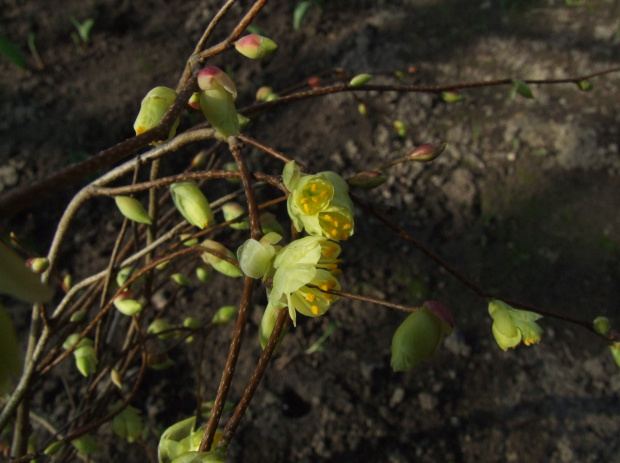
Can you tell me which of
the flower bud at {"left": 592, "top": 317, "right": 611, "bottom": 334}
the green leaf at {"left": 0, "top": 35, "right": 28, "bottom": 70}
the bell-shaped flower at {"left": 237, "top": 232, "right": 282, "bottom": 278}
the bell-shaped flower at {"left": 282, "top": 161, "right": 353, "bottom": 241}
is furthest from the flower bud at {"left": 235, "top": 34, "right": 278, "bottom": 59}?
the green leaf at {"left": 0, "top": 35, "right": 28, "bottom": 70}

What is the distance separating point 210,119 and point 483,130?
190 cm

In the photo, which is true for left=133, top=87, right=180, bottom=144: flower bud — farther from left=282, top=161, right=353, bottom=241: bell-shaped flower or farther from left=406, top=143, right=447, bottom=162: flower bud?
left=406, top=143, right=447, bottom=162: flower bud

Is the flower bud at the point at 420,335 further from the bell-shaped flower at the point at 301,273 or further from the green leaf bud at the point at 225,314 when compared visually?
the green leaf bud at the point at 225,314

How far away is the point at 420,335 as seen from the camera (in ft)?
2.43

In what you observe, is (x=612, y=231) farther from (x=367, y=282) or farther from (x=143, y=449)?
(x=143, y=449)

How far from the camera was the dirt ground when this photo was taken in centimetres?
168

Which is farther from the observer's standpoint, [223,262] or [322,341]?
[322,341]

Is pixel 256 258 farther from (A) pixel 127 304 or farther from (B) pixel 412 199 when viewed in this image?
(B) pixel 412 199

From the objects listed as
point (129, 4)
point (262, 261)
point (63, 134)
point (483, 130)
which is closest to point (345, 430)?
point (262, 261)

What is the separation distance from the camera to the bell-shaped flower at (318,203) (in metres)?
0.70

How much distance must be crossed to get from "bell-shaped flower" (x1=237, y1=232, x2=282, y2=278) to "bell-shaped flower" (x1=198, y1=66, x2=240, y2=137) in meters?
0.17

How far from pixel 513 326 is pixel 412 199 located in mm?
1418

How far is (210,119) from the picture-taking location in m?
0.72

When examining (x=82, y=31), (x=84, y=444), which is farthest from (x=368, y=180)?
(x=82, y=31)
